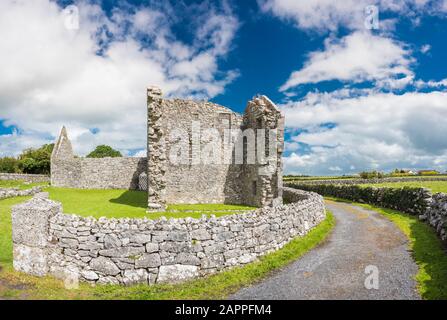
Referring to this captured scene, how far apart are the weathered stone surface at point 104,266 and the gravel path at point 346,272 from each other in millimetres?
3835

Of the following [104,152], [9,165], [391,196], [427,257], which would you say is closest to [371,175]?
[391,196]

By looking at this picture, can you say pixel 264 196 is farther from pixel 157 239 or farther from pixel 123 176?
pixel 123 176

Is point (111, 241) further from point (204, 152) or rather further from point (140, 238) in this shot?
point (204, 152)

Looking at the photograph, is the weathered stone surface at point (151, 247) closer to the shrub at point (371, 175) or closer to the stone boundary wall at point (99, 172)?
the stone boundary wall at point (99, 172)

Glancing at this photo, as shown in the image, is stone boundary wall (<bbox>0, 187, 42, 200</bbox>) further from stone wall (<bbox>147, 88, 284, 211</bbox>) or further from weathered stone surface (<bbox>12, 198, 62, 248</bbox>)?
weathered stone surface (<bbox>12, 198, 62, 248</bbox>)

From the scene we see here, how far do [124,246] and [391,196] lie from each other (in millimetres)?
22351

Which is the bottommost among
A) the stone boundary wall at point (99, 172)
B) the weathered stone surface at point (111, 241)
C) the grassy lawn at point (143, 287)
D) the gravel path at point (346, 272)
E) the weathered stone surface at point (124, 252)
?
the grassy lawn at point (143, 287)

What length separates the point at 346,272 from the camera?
9.69 meters

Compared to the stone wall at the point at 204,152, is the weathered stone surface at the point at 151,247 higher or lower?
lower

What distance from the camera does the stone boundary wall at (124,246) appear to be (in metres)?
9.16

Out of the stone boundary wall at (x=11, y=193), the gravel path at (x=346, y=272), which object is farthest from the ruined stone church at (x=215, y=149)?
the stone boundary wall at (x=11, y=193)

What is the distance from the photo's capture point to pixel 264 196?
2231 centimetres

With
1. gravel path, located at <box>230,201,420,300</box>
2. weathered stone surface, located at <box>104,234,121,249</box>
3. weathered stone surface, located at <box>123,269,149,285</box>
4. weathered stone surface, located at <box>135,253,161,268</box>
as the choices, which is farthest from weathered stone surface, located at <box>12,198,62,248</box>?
gravel path, located at <box>230,201,420,300</box>

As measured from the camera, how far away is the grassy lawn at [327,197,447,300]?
807cm
